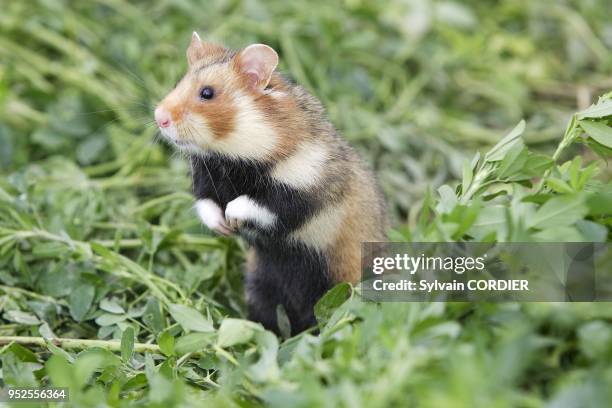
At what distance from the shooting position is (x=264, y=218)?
3.52 metres

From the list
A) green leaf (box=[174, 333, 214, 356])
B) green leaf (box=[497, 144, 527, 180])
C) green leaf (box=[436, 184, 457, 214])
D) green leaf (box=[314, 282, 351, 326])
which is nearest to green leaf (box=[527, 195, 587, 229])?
green leaf (box=[436, 184, 457, 214])

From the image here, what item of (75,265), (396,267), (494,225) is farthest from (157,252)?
(494,225)

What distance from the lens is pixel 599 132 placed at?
3.09 m

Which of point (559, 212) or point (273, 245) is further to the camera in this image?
point (273, 245)

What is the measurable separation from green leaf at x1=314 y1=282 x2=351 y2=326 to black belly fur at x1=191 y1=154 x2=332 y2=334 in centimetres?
47

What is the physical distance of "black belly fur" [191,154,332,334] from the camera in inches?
139

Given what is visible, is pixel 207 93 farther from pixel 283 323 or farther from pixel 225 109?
pixel 283 323

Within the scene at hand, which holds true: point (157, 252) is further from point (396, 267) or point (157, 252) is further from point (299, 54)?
point (299, 54)

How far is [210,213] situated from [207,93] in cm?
57

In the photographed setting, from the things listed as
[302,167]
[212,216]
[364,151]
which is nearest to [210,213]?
[212,216]

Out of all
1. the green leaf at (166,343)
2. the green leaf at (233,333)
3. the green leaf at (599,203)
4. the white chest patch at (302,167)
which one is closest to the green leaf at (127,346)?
the green leaf at (166,343)

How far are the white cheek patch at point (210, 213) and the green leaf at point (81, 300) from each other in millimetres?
673

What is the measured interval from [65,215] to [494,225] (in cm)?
258

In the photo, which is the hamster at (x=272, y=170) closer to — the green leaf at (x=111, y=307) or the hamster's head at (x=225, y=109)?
the hamster's head at (x=225, y=109)
